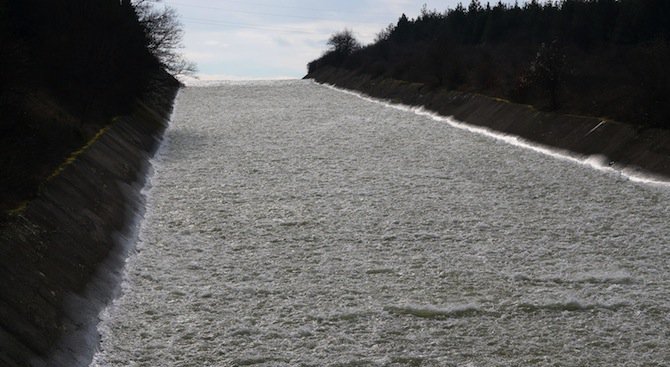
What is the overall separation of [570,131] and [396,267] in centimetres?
2183

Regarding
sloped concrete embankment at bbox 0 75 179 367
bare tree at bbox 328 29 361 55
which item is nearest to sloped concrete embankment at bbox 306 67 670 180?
sloped concrete embankment at bbox 0 75 179 367

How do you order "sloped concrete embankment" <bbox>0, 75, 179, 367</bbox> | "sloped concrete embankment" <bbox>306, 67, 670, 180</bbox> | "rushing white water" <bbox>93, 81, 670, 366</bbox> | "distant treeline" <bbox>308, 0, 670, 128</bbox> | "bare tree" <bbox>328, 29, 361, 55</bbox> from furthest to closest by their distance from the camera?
"bare tree" <bbox>328, 29, 361, 55</bbox> < "distant treeline" <bbox>308, 0, 670, 128</bbox> < "sloped concrete embankment" <bbox>306, 67, 670, 180</bbox> < "rushing white water" <bbox>93, 81, 670, 366</bbox> < "sloped concrete embankment" <bbox>0, 75, 179, 367</bbox>

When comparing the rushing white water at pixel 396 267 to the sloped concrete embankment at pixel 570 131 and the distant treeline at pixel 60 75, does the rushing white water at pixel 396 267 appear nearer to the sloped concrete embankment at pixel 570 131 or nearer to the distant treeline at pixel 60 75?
the sloped concrete embankment at pixel 570 131

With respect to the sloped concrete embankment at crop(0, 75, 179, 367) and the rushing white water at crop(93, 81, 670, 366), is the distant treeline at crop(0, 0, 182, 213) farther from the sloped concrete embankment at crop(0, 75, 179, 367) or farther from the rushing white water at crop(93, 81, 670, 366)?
the rushing white water at crop(93, 81, 670, 366)

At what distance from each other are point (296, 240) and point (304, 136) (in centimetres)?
2519

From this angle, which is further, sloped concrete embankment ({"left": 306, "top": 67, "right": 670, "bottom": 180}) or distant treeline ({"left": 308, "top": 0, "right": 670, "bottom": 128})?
distant treeline ({"left": 308, "top": 0, "right": 670, "bottom": 128})

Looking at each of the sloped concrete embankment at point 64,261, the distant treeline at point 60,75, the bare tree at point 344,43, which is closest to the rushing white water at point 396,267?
the sloped concrete embankment at point 64,261

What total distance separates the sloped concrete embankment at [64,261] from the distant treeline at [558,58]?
21.2m

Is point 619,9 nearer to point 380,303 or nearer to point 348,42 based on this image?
point 380,303

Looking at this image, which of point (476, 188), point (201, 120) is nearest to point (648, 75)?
point (476, 188)

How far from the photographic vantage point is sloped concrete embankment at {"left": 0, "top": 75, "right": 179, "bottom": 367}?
12695 millimetres

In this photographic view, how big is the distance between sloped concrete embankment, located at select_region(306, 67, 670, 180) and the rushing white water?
1.41 meters

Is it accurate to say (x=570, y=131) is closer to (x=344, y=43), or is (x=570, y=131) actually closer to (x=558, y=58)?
(x=558, y=58)

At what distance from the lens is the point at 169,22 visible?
65.1 metres
